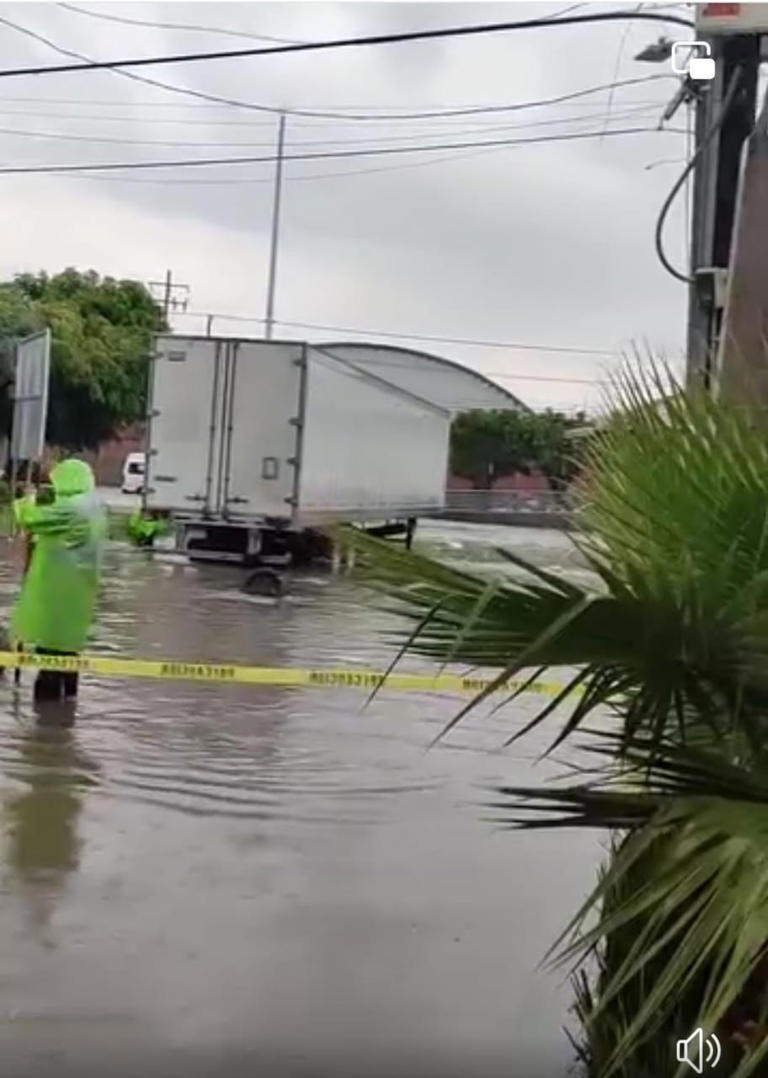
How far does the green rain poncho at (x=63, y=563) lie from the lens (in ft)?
32.6

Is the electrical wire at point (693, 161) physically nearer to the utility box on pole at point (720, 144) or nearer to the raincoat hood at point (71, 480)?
the utility box on pole at point (720, 144)

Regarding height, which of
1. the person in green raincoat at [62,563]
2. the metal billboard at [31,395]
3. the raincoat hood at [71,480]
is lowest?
the person in green raincoat at [62,563]

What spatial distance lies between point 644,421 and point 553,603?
675 mm

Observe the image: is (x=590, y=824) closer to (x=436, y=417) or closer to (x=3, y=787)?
(x=3, y=787)

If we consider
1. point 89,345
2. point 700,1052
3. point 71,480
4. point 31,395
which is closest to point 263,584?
point 31,395

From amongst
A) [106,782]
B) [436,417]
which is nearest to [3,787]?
[106,782]

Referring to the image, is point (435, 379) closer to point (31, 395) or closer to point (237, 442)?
point (237, 442)

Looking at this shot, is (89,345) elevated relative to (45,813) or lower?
elevated

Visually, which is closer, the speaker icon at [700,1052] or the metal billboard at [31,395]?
the speaker icon at [700,1052]

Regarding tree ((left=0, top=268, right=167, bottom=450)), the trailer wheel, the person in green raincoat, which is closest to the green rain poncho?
the person in green raincoat

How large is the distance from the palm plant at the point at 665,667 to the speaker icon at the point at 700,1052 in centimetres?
3

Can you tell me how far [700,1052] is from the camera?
11.5ft

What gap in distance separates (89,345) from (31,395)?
104 ft

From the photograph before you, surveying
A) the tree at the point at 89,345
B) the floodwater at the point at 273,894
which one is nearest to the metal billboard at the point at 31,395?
the floodwater at the point at 273,894
